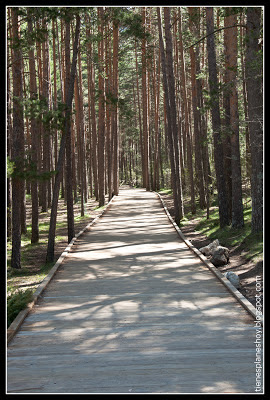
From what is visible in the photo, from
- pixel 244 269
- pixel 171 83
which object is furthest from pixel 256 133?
pixel 171 83

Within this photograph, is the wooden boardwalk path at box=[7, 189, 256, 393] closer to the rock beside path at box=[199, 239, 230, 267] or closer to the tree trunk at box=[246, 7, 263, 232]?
the rock beside path at box=[199, 239, 230, 267]

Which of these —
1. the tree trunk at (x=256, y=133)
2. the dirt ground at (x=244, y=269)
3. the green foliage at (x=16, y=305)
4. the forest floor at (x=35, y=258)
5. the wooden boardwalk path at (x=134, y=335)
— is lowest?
the forest floor at (x=35, y=258)

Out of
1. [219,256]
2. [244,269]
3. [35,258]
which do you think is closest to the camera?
[244,269]

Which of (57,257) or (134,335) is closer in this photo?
(134,335)

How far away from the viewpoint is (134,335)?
542 cm

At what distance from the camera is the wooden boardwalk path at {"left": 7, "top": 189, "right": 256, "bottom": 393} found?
166 inches

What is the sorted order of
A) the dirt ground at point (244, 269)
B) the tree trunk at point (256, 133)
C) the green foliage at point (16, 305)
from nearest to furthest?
the green foliage at point (16, 305) → the dirt ground at point (244, 269) → the tree trunk at point (256, 133)

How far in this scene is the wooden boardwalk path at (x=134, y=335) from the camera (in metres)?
4.23

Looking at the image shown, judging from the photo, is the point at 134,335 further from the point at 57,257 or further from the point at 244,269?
the point at 57,257

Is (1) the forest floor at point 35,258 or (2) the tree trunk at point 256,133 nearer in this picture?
(1) the forest floor at point 35,258

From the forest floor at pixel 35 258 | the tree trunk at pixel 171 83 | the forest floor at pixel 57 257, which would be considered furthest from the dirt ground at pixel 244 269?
the tree trunk at pixel 171 83

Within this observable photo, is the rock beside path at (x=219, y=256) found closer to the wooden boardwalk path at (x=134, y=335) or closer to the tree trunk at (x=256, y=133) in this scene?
the tree trunk at (x=256, y=133)

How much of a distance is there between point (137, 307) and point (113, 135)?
976 inches

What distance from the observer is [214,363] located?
4.58 m
